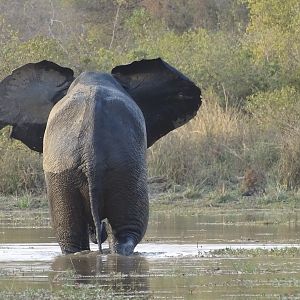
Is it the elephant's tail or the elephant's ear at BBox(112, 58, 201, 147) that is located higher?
the elephant's ear at BBox(112, 58, 201, 147)

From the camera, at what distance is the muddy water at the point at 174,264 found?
8.80 m

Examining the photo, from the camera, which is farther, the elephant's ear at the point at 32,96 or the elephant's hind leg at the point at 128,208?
the elephant's ear at the point at 32,96

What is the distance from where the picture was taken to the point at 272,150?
21.4 metres

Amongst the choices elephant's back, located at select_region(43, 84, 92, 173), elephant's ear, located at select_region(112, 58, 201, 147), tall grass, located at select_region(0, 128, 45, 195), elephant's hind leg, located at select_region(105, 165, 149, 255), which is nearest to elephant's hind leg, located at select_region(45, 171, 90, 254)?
elephant's back, located at select_region(43, 84, 92, 173)

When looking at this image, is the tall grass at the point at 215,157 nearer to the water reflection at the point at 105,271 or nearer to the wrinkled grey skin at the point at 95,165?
the wrinkled grey skin at the point at 95,165

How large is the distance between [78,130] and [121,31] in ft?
106

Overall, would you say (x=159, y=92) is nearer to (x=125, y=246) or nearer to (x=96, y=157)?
(x=125, y=246)

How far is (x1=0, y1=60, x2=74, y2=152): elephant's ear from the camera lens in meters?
12.4

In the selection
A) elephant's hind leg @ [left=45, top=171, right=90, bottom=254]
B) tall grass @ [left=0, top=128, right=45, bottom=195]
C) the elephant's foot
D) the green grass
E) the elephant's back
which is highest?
the elephant's back

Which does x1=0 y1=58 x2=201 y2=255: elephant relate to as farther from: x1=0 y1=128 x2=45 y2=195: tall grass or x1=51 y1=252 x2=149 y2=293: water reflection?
x1=0 y1=128 x2=45 y2=195: tall grass

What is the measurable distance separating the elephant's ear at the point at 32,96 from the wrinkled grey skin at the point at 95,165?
87 centimetres

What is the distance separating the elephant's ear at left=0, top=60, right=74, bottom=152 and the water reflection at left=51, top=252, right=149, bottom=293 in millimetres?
1665

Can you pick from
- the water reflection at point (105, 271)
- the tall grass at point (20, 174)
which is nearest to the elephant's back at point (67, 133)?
the water reflection at point (105, 271)

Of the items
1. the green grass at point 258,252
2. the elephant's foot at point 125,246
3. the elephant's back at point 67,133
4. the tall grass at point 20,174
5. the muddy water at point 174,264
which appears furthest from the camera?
the tall grass at point 20,174
